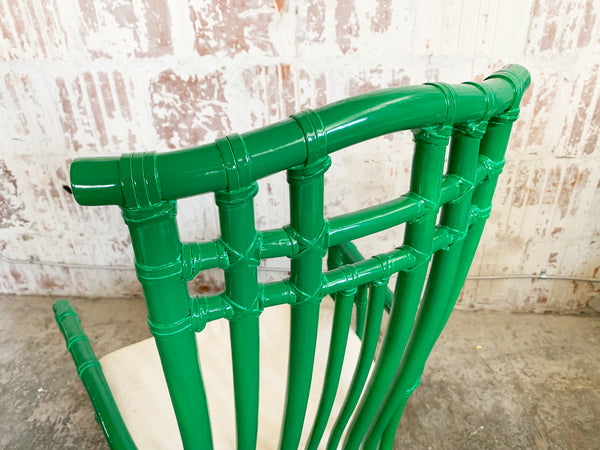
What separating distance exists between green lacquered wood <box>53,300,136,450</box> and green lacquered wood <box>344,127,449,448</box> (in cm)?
46

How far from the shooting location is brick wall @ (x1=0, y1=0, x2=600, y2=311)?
1.63m

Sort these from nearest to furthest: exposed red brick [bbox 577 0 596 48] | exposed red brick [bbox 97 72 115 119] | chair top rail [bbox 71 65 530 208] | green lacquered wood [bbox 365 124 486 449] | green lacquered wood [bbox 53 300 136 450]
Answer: chair top rail [bbox 71 65 530 208]
green lacquered wood [bbox 365 124 486 449]
green lacquered wood [bbox 53 300 136 450]
exposed red brick [bbox 577 0 596 48]
exposed red brick [bbox 97 72 115 119]

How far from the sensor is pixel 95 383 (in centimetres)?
98

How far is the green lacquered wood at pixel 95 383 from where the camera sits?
2.91 feet

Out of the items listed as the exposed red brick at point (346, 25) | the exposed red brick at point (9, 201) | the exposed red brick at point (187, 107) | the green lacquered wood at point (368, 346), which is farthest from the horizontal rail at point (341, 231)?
the exposed red brick at point (9, 201)

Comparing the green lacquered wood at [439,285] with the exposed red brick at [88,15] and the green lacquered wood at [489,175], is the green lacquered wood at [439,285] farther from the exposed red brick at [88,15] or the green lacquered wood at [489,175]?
the exposed red brick at [88,15]

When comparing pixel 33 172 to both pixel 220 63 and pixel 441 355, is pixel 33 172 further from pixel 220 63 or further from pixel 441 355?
pixel 441 355

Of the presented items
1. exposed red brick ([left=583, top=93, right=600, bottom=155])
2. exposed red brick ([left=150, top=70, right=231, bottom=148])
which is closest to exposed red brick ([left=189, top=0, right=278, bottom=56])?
exposed red brick ([left=150, top=70, right=231, bottom=148])

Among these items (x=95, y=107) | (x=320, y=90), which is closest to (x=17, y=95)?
(x=95, y=107)

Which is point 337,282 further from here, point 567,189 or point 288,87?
point 567,189

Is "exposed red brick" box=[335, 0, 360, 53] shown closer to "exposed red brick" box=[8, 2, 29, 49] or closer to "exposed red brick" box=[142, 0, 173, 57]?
"exposed red brick" box=[142, 0, 173, 57]

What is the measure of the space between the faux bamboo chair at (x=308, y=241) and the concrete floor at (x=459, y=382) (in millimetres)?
994

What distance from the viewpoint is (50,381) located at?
6.45 feet

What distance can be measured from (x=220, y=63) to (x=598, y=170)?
163 cm
